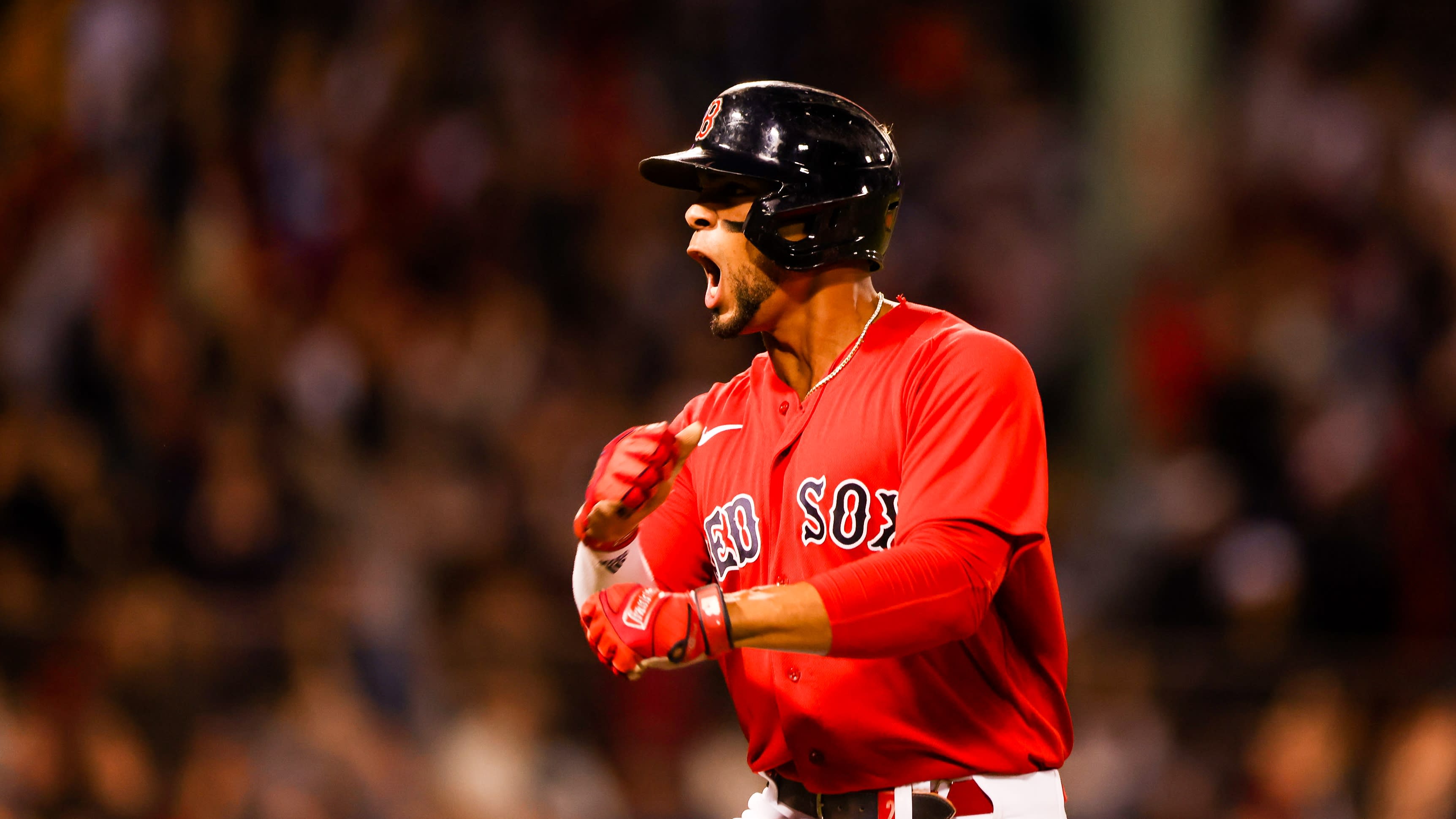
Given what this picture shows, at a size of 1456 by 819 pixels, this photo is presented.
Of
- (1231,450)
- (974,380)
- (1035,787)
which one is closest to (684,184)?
(974,380)

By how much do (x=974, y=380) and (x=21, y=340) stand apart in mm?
5755

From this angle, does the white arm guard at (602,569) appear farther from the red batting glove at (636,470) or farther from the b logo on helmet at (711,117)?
the b logo on helmet at (711,117)

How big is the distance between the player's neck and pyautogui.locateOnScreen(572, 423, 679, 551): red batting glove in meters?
0.49

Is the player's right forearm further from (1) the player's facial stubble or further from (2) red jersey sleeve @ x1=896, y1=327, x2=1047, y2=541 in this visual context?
(1) the player's facial stubble

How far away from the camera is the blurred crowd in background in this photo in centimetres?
632

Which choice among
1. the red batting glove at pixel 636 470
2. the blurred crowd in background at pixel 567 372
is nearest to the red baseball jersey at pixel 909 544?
the red batting glove at pixel 636 470

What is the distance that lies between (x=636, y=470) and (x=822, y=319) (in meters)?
0.66

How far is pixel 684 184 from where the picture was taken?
134 inches

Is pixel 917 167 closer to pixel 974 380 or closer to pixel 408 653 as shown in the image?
pixel 408 653

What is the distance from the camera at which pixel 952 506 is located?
273cm

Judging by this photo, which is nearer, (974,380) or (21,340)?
(974,380)

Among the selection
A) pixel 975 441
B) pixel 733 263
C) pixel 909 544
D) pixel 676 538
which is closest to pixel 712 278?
pixel 733 263

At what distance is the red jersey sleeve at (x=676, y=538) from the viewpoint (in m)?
3.37

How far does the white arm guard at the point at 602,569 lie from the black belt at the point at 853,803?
0.51m
